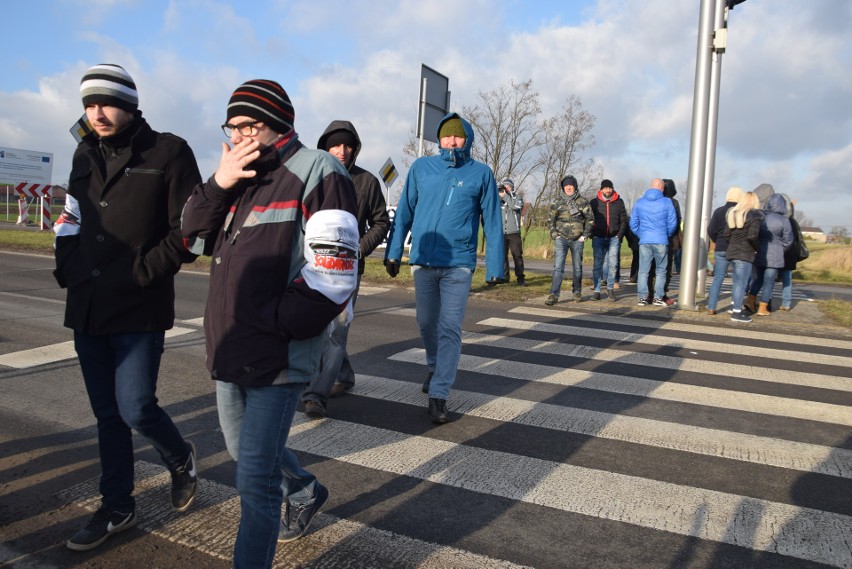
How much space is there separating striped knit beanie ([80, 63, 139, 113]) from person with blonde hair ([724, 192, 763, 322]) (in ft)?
29.9

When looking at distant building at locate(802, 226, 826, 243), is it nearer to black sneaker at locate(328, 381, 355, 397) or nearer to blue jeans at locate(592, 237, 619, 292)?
blue jeans at locate(592, 237, 619, 292)

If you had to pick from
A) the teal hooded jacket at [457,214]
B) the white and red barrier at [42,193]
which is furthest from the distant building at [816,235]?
the teal hooded jacket at [457,214]

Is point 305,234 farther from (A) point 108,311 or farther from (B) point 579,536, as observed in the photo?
(B) point 579,536

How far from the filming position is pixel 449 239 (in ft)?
16.3

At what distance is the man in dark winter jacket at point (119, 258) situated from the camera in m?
2.96

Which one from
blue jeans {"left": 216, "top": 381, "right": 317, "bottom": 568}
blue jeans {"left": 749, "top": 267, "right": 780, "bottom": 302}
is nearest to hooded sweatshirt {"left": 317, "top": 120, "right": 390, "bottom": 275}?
blue jeans {"left": 216, "top": 381, "right": 317, "bottom": 568}

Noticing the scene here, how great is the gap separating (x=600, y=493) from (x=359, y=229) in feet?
8.29

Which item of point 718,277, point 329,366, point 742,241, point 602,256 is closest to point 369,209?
point 329,366

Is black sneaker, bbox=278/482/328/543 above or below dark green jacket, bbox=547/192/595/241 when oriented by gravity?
below

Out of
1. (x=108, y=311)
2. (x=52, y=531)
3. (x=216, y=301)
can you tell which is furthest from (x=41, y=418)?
(x=216, y=301)

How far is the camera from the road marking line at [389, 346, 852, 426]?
5520 mm

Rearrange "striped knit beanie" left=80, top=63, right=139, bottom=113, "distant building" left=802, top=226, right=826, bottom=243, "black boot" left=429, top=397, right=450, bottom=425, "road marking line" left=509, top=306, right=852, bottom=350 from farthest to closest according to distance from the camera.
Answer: "distant building" left=802, top=226, right=826, bottom=243 → "road marking line" left=509, top=306, right=852, bottom=350 → "black boot" left=429, top=397, right=450, bottom=425 → "striped knit beanie" left=80, top=63, right=139, bottom=113

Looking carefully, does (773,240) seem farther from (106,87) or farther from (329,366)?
(106,87)

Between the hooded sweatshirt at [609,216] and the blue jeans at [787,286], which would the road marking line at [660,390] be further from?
the blue jeans at [787,286]
